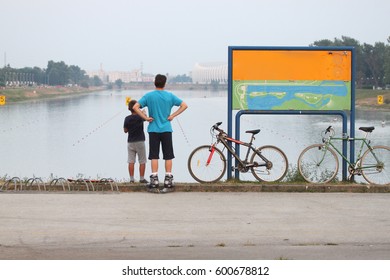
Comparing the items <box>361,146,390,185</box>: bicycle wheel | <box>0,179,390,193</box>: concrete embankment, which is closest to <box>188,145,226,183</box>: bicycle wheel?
<box>0,179,390,193</box>: concrete embankment

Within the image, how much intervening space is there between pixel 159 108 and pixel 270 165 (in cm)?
216

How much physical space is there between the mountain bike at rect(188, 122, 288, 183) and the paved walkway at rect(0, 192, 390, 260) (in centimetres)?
95

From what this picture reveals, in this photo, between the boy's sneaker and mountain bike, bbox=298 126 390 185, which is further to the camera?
mountain bike, bbox=298 126 390 185

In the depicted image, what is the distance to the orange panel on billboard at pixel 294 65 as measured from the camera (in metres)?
13.8

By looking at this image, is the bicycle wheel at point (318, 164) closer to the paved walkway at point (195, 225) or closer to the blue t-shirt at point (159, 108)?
the paved walkway at point (195, 225)

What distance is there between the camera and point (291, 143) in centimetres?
4603

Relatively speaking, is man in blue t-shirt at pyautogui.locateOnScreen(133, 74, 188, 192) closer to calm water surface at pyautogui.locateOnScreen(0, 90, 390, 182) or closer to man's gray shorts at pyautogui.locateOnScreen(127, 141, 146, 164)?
man's gray shorts at pyautogui.locateOnScreen(127, 141, 146, 164)

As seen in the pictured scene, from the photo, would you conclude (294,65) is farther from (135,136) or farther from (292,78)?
(135,136)

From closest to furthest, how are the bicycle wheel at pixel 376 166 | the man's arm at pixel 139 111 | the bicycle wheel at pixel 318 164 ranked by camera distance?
1. the man's arm at pixel 139 111
2. the bicycle wheel at pixel 376 166
3. the bicycle wheel at pixel 318 164

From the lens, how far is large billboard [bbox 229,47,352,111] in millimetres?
13727

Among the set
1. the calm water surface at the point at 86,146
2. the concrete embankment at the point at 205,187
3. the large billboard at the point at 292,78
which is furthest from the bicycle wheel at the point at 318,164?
the calm water surface at the point at 86,146

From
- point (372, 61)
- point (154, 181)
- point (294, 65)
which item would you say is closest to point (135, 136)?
point (154, 181)

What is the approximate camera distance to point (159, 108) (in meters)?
12.3
